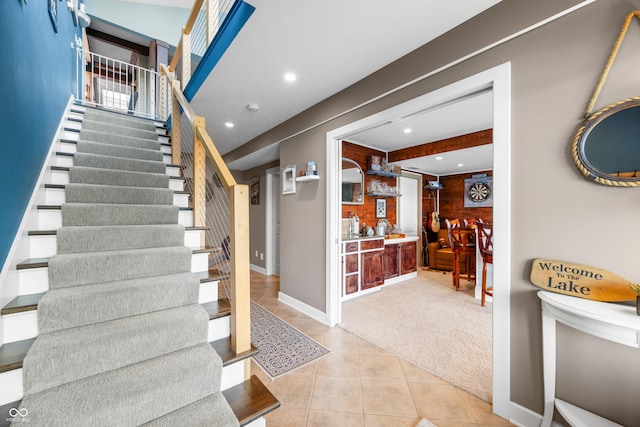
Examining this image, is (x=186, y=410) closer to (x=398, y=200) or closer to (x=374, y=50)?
(x=374, y=50)

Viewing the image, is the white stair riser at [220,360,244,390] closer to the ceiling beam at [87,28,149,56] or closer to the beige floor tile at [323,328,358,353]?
the beige floor tile at [323,328,358,353]

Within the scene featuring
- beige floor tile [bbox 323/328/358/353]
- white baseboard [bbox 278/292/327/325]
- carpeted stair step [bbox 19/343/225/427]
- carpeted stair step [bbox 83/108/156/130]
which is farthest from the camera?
carpeted stair step [bbox 83/108/156/130]

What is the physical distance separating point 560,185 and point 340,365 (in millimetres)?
1981

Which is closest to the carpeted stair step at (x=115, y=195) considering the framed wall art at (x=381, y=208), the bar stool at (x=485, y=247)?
the framed wall art at (x=381, y=208)

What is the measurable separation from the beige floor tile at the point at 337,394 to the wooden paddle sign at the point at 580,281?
53.6 inches

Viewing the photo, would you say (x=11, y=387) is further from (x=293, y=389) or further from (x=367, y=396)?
(x=367, y=396)

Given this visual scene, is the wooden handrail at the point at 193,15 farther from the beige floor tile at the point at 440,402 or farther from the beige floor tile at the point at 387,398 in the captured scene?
the beige floor tile at the point at 440,402

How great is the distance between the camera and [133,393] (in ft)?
3.38

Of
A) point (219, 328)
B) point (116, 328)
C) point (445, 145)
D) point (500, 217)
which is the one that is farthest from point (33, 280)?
point (445, 145)

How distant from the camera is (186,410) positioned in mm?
1113

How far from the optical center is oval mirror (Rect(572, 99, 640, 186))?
110 cm

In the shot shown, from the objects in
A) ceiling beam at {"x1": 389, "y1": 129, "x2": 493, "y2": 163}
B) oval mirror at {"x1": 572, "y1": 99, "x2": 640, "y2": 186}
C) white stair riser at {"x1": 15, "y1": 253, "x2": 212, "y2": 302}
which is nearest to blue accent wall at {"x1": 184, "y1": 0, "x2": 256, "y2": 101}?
white stair riser at {"x1": 15, "y1": 253, "x2": 212, "y2": 302}

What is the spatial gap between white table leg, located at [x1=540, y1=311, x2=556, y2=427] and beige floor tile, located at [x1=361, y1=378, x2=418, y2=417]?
0.70 metres

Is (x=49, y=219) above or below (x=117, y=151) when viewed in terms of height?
below
